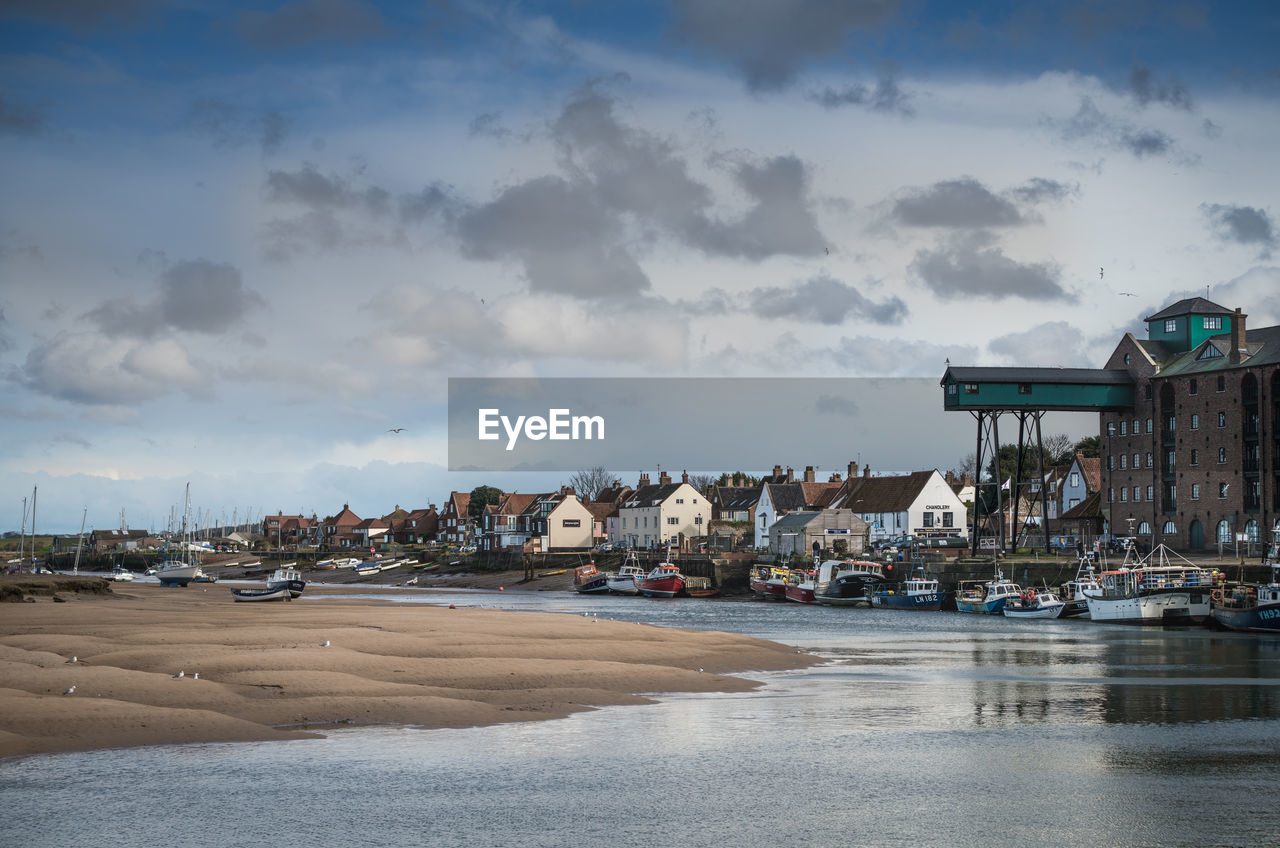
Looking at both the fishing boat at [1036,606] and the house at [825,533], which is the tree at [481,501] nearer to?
the house at [825,533]

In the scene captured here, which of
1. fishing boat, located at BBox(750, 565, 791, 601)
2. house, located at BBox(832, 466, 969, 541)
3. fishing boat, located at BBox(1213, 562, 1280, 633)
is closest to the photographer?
fishing boat, located at BBox(1213, 562, 1280, 633)

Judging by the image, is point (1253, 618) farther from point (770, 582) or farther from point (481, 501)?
point (481, 501)

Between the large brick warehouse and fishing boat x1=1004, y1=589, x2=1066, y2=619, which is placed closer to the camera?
fishing boat x1=1004, y1=589, x2=1066, y2=619

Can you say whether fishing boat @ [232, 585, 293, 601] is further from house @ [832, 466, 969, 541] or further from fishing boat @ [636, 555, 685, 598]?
house @ [832, 466, 969, 541]

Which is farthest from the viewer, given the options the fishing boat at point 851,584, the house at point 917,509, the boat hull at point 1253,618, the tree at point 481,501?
the tree at point 481,501

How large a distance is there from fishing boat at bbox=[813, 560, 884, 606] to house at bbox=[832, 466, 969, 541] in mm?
29288

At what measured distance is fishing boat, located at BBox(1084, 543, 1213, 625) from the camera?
6619 centimetres

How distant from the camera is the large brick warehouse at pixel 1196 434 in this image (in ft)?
288

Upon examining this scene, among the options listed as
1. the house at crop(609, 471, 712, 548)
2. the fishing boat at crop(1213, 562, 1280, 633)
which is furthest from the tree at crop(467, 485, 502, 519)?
the fishing boat at crop(1213, 562, 1280, 633)

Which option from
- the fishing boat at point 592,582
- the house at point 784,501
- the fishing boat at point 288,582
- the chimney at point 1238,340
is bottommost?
the fishing boat at point 592,582

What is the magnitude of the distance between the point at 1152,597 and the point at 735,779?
53864 mm

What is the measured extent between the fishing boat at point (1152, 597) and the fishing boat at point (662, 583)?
130 ft

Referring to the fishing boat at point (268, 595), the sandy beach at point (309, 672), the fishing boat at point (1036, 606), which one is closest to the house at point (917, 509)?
the fishing boat at point (1036, 606)

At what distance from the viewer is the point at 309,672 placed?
1186 inches
